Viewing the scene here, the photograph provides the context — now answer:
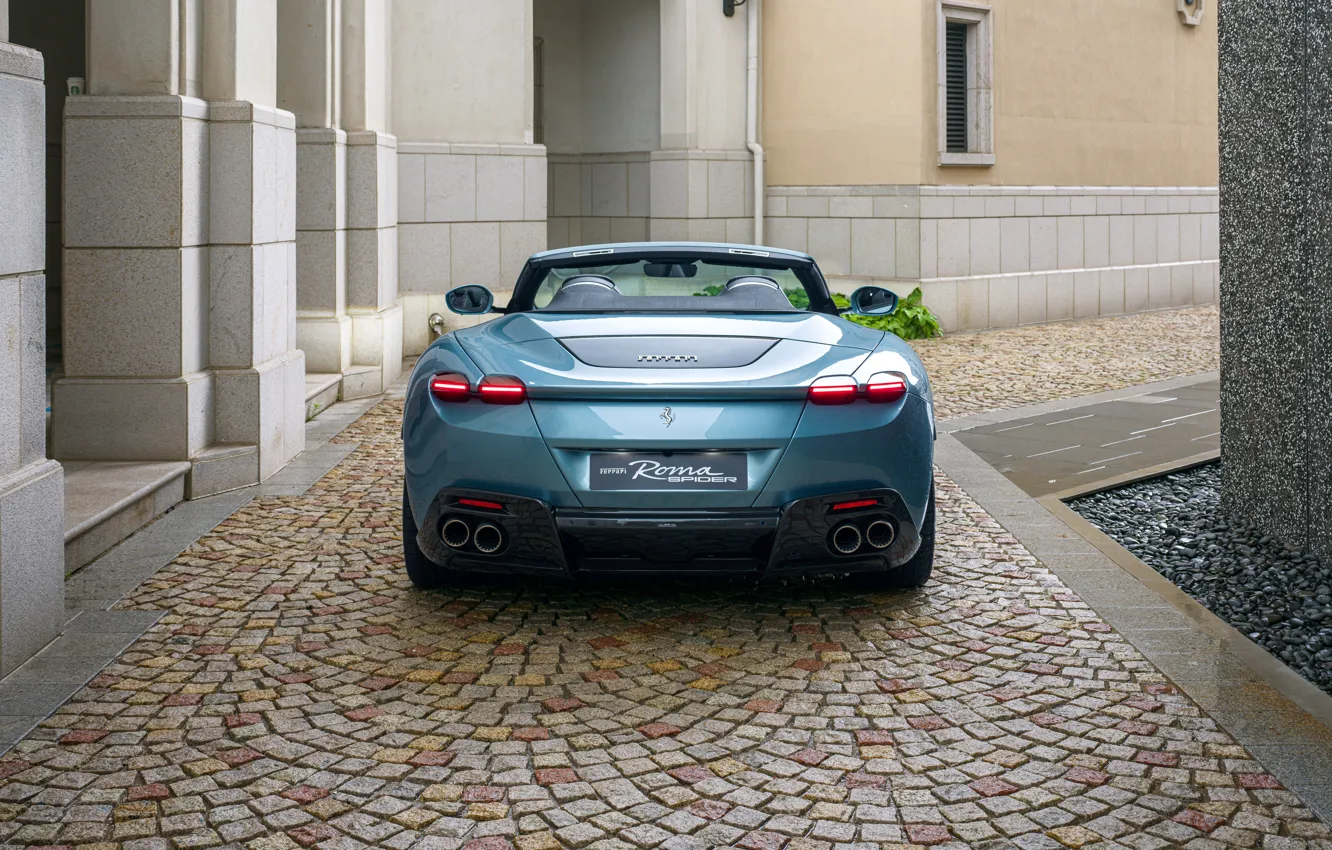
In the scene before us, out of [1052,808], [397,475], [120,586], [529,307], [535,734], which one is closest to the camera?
[1052,808]

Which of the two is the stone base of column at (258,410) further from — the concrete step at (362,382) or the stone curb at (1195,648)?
the stone curb at (1195,648)

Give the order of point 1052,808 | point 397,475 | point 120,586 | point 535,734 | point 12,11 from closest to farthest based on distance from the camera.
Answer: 1. point 1052,808
2. point 535,734
3. point 120,586
4. point 397,475
5. point 12,11

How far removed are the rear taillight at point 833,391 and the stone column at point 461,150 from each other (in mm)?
10583

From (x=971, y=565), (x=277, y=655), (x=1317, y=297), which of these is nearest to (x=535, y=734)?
(x=277, y=655)

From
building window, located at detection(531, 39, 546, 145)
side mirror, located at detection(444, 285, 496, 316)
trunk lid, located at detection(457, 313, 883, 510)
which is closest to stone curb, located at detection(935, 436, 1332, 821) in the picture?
trunk lid, located at detection(457, 313, 883, 510)

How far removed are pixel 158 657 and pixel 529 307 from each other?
6.95ft

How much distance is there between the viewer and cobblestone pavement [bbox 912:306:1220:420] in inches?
492

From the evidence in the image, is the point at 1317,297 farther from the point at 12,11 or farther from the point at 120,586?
the point at 12,11

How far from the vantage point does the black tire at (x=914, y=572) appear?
5.54 m

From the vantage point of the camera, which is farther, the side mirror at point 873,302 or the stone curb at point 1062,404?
the stone curb at point 1062,404

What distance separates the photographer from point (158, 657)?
4824mm

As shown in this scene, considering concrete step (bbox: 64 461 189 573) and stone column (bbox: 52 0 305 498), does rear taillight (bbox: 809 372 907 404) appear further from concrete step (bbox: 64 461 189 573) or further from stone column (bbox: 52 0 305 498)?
stone column (bbox: 52 0 305 498)

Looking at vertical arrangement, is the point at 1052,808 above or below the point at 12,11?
below

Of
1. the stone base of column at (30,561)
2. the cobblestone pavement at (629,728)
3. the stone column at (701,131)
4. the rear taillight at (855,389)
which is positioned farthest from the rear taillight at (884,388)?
the stone column at (701,131)
